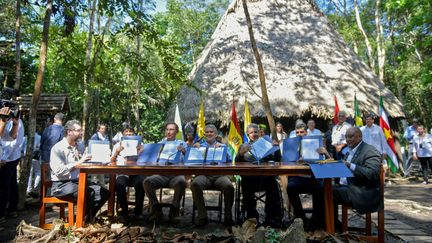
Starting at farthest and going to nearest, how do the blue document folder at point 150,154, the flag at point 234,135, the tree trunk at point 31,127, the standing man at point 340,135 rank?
the flag at point 234,135 → the standing man at point 340,135 → the tree trunk at point 31,127 → the blue document folder at point 150,154

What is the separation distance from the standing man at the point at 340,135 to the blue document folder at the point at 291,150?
9.48ft

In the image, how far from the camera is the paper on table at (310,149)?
4449mm

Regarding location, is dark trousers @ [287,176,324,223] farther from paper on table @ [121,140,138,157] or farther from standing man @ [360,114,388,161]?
standing man @ [360,114,388,161]

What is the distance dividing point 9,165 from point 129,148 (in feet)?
6.78

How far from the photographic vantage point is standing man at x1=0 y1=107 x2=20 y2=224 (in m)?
5.20

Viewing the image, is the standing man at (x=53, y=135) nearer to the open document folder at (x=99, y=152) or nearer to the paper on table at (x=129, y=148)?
the paper on table at (x=129, y=148)

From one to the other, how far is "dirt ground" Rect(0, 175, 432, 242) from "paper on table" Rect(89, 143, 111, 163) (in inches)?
41.1

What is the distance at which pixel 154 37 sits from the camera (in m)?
6.73

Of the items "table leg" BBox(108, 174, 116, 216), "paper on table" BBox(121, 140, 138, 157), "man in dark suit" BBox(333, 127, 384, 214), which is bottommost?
"table leg" BBox(108, 174, 116, 216)

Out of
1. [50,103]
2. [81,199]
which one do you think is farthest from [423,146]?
[50,103]

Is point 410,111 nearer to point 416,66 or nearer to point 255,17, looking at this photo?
point 416,66

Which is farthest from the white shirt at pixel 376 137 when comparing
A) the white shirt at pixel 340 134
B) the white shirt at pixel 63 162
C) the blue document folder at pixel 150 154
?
the white shirt at pixel 63 162

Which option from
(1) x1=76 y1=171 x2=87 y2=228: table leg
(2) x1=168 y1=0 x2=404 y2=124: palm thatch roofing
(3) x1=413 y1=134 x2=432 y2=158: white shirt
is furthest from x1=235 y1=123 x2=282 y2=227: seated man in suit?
(3) x1=413 y1=134 x2=432 y2=158: white shirt

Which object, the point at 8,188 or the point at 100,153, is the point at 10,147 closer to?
the point at 8,188
